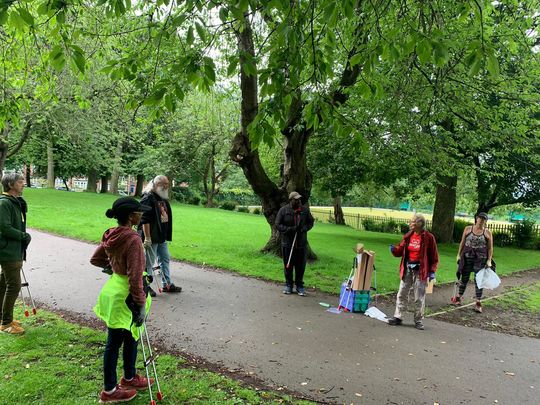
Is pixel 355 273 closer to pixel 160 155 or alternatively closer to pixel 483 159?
pixel 483 159

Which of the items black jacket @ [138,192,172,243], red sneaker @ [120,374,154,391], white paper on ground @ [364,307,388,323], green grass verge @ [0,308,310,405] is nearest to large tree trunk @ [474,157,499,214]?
white paper on ground @ [364,307,388,323]

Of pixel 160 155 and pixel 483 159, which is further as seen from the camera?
pixel 160 155

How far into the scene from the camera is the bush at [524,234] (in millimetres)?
23719

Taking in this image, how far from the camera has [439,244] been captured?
20.6 m

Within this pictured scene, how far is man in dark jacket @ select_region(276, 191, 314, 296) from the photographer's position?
800 cm

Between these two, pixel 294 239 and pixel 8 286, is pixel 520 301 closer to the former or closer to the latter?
pixel 294 239

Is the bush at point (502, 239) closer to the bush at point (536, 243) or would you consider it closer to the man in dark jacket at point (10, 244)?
the bush at point (536, 243)

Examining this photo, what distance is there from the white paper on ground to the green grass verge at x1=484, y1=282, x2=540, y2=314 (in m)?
3.33

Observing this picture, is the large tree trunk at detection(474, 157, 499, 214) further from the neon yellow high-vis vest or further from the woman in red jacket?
the neon yellow high-vis vest

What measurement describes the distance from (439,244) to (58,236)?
16.9 metres

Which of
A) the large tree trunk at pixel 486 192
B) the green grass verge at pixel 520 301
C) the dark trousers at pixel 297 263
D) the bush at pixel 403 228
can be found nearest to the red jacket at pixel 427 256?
the dark trousers at pixel 297 263

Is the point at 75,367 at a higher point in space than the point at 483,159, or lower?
lower

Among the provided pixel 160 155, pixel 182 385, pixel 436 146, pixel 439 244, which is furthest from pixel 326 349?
pixel 160 155

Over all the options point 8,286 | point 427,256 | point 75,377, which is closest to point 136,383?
point 75,377
